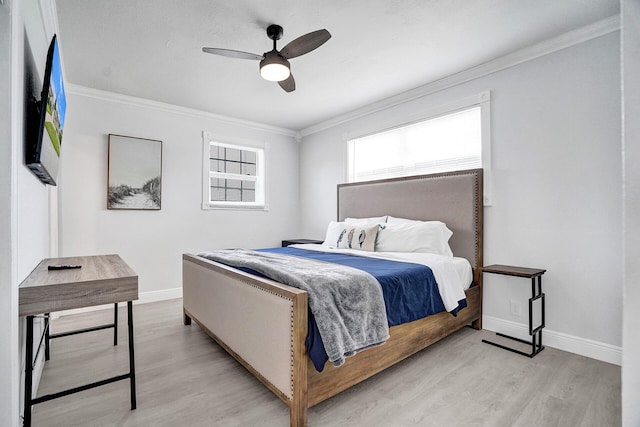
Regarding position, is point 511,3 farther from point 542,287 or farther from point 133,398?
point 133,398

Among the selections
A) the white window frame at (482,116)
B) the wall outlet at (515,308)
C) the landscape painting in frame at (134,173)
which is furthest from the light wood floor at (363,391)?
the landscape painting in frame at (134,173)

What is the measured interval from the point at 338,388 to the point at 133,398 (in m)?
1.19

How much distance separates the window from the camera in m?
4.54

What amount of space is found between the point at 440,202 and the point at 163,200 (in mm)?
3526

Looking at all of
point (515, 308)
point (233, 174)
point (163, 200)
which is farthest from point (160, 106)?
point (515, 308)

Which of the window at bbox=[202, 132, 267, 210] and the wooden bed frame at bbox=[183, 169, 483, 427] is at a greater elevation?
the window at bbox=[202, 132, 267, 210]

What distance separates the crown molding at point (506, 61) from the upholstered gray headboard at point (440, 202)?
3.24 feet

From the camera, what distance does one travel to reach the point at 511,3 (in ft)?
7.08

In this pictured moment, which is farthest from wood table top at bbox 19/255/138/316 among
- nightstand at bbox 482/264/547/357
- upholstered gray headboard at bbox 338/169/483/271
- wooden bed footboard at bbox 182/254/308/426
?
upholstered gray headboard at bbox 338/169/483/271

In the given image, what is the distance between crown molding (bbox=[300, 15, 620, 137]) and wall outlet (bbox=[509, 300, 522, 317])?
2.23 m

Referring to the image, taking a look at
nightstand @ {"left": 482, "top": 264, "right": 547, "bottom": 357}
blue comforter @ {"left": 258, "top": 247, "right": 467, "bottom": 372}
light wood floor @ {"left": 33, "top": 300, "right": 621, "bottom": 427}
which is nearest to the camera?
light wood floor @ {"left": 33, "top": 300, "right": 621, "bottom": 427}

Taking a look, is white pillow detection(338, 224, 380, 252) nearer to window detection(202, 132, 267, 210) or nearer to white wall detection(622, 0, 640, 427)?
window detection(202, 132, 267, 210)

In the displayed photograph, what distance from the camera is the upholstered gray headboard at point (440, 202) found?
121 inches

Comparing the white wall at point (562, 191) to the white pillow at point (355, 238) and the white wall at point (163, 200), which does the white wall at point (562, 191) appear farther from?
the white wall at point (163, 200)
